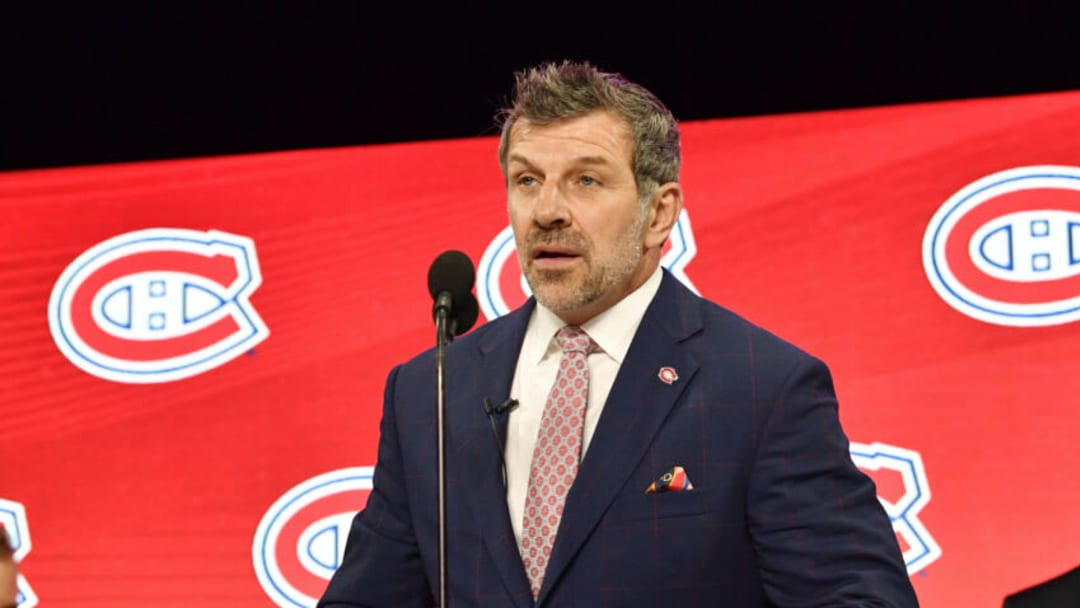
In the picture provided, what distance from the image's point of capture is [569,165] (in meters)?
2.01

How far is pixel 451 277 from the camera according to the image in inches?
73.0

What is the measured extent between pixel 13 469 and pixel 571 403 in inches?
85.7

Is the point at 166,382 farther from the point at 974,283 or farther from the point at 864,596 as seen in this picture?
the point at 864,596

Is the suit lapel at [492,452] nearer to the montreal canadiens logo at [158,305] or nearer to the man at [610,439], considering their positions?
the man at [610,439]

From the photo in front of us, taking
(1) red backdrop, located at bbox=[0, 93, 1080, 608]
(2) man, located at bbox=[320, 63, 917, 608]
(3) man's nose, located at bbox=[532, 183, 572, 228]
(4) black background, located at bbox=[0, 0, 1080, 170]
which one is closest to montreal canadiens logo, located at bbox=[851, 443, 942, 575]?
(1) red backdrop, located at bbox=[0, 93, 1080, 608]

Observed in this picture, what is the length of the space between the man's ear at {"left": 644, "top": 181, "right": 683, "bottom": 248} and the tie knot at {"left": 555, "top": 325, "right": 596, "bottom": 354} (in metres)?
0.18

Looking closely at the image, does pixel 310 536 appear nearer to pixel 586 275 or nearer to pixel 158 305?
pixel 158 305

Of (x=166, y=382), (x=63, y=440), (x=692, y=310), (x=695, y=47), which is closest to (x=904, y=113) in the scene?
(x=695, y=47)

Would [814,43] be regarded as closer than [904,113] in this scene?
No

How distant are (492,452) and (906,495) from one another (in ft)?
4.98

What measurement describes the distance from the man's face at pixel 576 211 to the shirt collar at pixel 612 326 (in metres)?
0.04

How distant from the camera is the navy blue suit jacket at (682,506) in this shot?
1.80m

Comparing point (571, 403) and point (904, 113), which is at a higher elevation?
point (904, 113)

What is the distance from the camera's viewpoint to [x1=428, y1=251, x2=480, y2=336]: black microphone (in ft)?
6.07
